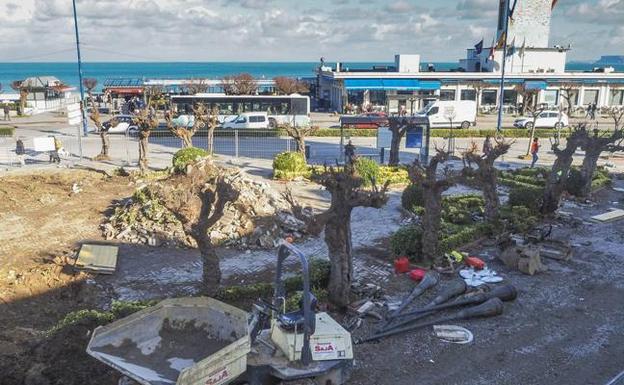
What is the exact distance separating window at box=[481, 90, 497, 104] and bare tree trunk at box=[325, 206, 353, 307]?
174 feet

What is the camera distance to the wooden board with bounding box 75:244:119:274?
15523 mm

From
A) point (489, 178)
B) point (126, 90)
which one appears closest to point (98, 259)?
point (489, 178)

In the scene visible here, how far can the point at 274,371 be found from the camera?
9211 mm

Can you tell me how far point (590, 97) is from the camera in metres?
62.9

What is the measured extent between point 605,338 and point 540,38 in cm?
5688

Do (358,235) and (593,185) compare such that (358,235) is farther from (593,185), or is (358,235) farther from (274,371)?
(593,185)

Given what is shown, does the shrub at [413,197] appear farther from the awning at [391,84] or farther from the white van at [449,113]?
the awning at [391,84]

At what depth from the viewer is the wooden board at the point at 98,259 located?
15523mm

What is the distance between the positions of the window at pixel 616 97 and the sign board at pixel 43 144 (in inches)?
2327

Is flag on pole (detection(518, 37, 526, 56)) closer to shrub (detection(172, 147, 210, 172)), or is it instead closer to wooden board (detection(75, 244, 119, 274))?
shrub (detection(172, 147, 210, 172))

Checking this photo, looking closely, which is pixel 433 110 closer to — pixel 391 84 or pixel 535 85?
pixel 391 84

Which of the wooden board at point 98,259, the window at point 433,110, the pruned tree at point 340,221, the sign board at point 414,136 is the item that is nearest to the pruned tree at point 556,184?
the sign board at point 414,136

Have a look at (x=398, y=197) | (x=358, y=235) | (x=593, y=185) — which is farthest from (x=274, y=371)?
(x=593, y=185)

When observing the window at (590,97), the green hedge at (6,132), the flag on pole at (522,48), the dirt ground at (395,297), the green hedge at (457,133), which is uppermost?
the flag on pole at (522,48)
